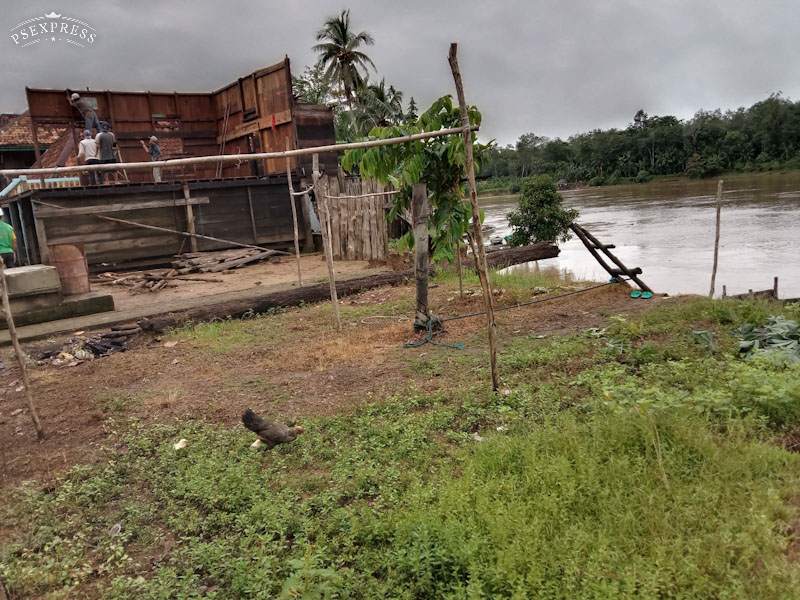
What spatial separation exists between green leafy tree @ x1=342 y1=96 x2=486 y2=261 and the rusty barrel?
542 centimetres

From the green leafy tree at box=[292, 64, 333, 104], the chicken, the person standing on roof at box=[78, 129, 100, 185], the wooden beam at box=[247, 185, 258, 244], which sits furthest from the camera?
the green leafy tree at box=[292, 64, 333, 104]

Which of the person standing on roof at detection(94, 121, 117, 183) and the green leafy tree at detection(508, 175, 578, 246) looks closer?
the person standing on roof at detection(94, 121, 117, 183)

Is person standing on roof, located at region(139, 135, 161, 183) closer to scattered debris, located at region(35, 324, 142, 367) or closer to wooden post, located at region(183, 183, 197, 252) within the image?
wooden post, located at region(183, 183, 197, 252)

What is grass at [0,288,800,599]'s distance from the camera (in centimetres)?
237

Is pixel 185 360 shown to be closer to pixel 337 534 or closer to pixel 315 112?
pixel 337 534

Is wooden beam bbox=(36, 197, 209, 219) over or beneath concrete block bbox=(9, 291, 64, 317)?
over

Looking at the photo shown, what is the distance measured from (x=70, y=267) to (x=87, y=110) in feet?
22.3

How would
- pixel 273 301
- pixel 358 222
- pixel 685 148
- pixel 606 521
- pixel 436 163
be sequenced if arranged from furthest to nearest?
pixel 685 148
pixel 358 222
pixel 273 301
pixel 436 163
pixel 606 521

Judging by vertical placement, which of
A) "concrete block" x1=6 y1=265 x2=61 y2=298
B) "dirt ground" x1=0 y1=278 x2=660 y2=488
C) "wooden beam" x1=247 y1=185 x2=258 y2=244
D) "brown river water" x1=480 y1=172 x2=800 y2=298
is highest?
"wooden beam" x1=247 y1=185 x2=258 y2=244

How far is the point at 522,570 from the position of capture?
2375 millimetres

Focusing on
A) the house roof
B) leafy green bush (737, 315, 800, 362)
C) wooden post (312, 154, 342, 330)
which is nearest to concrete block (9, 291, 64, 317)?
wooden post (312, 154, 342, 330)

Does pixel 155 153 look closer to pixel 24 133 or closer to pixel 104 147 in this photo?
pixel 104 147

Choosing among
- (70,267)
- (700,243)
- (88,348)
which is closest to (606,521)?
(88,348)

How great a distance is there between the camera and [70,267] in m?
9.09
